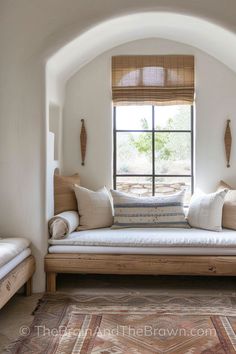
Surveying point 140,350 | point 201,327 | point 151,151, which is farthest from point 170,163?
point 140,350

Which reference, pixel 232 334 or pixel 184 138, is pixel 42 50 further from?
pixel 232 334

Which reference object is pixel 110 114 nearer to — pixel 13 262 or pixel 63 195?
pixel 63 195

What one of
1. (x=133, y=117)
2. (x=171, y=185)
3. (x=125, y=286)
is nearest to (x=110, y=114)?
(x=133, y=117)

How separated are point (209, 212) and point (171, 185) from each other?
2.82 feet

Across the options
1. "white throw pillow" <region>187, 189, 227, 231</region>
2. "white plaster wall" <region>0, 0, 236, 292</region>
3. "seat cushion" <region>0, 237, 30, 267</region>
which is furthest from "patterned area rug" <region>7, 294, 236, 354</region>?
"white throw pillow" <region>187, 189, 227, 231</region>

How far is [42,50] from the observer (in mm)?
3748

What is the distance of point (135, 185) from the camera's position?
4891 mm

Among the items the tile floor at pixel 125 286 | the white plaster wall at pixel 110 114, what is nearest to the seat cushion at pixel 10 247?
the tile floor at pixel 125 286

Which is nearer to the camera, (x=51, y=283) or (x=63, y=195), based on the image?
(x=51, y=283)

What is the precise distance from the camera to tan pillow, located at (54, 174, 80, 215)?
168 inches

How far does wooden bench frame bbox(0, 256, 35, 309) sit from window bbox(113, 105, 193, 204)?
5.35 feet

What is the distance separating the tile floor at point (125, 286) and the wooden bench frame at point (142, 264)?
0.24 meters

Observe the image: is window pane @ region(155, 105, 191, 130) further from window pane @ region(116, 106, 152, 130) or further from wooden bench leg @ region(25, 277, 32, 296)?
wooden bench leg @ region(25, 277, 32, 296)

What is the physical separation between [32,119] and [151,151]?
65.7 inches
